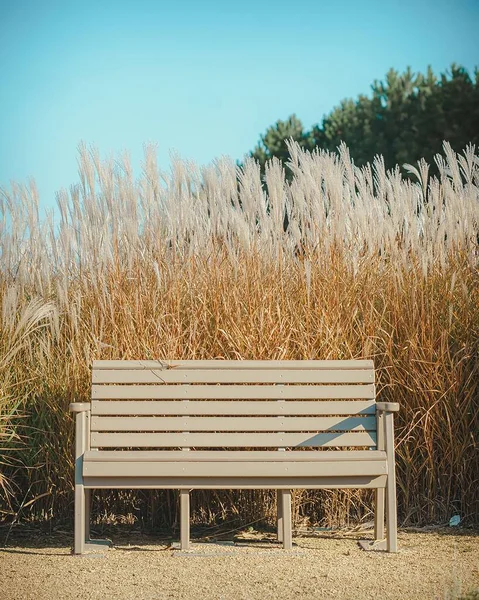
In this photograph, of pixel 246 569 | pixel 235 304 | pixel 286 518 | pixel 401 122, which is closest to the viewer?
pixel 246 569

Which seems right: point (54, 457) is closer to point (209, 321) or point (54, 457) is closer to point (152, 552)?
point (152, 552)

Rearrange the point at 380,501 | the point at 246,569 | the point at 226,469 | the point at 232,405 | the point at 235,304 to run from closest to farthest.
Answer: the point at 246,569, the point at 226,469, the point at 380,501, the point at 232,405, the point at 235,304

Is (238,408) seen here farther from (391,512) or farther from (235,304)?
(391,512)

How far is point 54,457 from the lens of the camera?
13.9ft

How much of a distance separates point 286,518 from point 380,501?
0.49 metres

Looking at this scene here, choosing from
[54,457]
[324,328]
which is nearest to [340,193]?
[324,328]

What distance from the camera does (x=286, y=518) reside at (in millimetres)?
3822

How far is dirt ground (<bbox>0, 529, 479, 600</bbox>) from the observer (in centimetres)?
324

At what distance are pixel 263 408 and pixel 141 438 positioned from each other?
2.06 feet

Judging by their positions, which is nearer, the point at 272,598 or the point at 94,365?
the point at 272,598

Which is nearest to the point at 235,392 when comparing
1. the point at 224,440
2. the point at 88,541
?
the point at 224,440

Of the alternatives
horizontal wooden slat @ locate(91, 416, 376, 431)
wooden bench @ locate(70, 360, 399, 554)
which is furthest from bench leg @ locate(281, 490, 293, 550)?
horizontal wooden slat @ locate(91, 416, 376, 431)

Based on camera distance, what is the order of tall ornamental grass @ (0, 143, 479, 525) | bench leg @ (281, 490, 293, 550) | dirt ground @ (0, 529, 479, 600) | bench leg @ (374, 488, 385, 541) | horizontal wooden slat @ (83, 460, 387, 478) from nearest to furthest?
dirt ground @ (0, 529, 479, 600)
horizontal wooden slat @ (83, 460, 387, 478)
bench leg @ (281, 490, 293, 550)
bench leg @ (374, 488, 385, 541)
tall ornamental grass @ (0, 143, 479, 525)

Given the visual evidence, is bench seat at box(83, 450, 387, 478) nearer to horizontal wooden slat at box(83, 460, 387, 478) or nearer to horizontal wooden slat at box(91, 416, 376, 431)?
horizontal wooden slat at box(83, 460, 387, 478)
